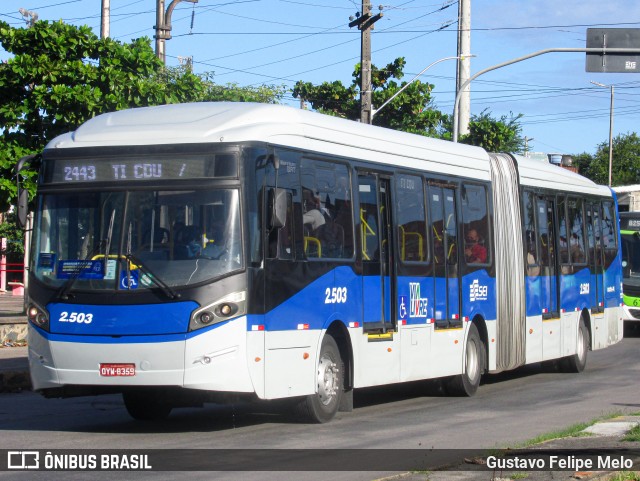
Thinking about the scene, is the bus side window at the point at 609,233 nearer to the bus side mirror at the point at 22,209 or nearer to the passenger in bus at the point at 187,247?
the passenger in bus at the point at 187,247

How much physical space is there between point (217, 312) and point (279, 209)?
1190mm

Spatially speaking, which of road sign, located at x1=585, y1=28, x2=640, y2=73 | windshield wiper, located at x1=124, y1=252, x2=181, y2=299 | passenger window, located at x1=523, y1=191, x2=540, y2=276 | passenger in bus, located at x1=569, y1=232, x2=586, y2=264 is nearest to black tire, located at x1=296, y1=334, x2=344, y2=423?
windshield wiper, located at x1=124, y1=252, x2=181, y2=299

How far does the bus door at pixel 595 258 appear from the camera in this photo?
23.0m

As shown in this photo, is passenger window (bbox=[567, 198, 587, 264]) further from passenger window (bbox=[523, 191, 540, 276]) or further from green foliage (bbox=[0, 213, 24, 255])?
green foliage (bbox=[0, 213, 24, 255])

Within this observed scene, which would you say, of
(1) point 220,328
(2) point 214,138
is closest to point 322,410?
(1) point 220,328

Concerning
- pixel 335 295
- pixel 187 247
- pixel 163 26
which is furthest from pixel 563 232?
pixel 163 26

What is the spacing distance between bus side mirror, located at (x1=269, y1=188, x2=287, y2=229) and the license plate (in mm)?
1946

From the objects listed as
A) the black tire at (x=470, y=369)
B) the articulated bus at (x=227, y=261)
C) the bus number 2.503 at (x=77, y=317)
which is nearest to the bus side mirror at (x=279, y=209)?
the articulated bus at (x=227, y=261)

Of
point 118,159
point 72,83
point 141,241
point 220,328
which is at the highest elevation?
point 72,83

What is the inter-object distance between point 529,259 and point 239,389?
924cm

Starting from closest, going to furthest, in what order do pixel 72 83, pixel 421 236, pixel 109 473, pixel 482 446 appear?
1. pixel 109 473
2. pixel 482 446
3. pixel 421 236
4. pixel 72 83

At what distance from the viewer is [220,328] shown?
1158 cm

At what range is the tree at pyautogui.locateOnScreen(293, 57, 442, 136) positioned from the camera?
3762 cm

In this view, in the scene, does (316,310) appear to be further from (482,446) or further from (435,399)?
(435,399)
